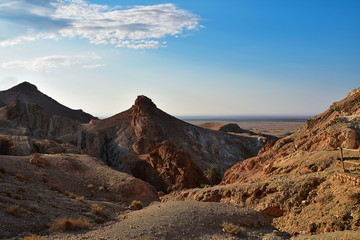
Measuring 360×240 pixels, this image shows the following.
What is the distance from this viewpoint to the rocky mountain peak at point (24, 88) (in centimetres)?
9125

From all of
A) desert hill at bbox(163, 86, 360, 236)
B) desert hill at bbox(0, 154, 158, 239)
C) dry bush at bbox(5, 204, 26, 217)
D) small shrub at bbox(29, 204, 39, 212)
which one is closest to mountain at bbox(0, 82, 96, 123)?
desert hill at bbox(0, 154, 158, 239)

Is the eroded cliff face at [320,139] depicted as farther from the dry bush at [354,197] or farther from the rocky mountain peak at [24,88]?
the rocky mountain peak at [24,88]

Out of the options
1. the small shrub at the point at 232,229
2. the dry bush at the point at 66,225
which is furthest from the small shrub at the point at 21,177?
the small shrub at the point at 232,229

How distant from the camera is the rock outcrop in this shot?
2922 centimetres

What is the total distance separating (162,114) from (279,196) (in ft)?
143

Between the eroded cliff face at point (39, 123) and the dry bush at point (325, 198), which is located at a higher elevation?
the eroded cliff face at point (39, 123)

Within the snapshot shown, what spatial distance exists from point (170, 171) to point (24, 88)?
76695 millimetres

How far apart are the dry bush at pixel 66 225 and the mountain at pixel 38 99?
261 feet

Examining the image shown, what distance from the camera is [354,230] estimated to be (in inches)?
347

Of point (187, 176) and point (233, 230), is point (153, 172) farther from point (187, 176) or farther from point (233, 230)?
point (233, 230)

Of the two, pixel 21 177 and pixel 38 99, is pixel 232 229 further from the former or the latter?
pixel 38 99

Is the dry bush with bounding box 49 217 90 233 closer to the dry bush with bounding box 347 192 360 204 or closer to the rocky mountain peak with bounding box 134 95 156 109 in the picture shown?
the dry bush with bounding box 347 192 360 204

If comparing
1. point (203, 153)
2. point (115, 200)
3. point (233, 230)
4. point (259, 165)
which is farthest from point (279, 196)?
point (203, 153)

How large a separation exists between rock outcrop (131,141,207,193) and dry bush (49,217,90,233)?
17019 millimetres
